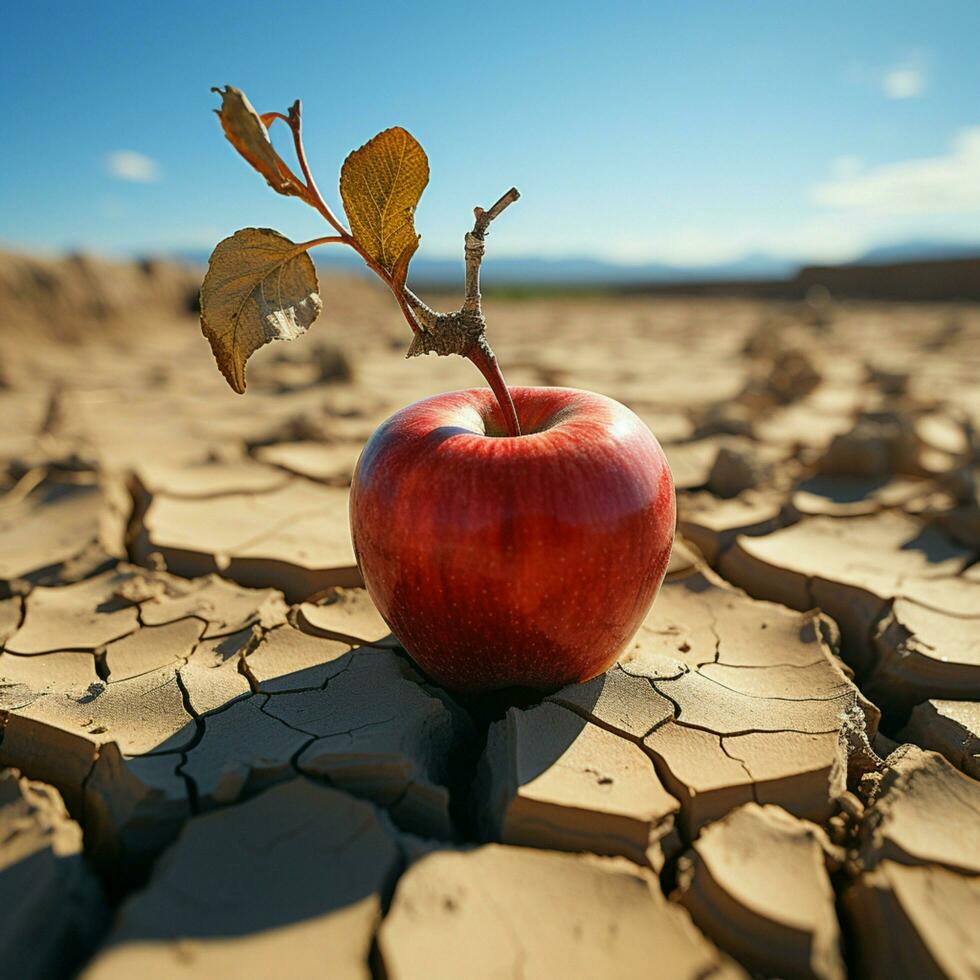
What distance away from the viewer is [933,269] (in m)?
10.7

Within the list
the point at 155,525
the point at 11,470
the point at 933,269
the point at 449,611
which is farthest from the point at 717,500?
the point at 933,269

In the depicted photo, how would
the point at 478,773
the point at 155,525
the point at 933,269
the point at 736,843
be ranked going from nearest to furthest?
the point at 736,843, the point at 478,773, the point at 155,525, the point at 933,269

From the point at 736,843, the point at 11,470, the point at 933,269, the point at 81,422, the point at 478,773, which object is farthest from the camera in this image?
the point at 933,269

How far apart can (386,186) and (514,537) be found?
1.78ft

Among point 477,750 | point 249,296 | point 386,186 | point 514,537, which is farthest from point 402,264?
point 477,750

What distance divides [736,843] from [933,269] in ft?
39.8

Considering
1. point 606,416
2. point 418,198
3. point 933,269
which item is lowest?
point 933,269

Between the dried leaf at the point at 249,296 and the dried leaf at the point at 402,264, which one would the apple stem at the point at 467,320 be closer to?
the dried leaf at the point at 402,264

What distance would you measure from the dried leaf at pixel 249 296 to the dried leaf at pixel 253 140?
0.28ft

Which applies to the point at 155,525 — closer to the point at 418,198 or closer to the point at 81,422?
the point at 418,198

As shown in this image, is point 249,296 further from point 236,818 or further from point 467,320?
point 236,818

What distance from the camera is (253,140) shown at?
95 cm

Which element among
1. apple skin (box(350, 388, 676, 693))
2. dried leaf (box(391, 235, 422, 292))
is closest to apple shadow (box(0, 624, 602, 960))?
apple skin (box(350, 388, 676, 693))

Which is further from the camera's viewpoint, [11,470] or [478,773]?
[11,470]
